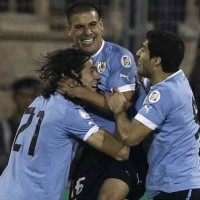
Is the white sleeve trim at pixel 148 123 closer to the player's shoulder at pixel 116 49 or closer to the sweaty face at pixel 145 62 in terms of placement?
the sweaty face at pixel 145 62

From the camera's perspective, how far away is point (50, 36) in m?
15.2

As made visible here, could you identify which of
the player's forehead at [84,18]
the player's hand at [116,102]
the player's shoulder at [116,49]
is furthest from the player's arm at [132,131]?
the player's forehead at [84,18]

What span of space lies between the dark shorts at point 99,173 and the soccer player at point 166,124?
413 millimetres

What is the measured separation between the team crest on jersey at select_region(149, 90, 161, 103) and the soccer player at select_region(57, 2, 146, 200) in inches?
18.5

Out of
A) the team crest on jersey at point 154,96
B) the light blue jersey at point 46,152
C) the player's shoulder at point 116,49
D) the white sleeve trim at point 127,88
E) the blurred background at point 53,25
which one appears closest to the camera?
the light blue jersey at point 46,152

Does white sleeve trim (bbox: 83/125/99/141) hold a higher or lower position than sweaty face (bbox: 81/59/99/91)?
lower

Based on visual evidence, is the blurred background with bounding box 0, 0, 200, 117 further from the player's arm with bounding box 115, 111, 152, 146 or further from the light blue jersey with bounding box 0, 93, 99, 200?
the light blue jersey with bounding box 0, 93, 99, 200

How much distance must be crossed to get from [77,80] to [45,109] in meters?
0.27

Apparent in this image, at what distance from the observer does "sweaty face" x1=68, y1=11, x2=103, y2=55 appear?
7.36m

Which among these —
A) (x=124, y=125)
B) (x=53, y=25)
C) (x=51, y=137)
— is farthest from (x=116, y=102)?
(x=53, y=25)

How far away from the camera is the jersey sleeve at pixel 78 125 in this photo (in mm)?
6473

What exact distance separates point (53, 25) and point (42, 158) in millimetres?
9261

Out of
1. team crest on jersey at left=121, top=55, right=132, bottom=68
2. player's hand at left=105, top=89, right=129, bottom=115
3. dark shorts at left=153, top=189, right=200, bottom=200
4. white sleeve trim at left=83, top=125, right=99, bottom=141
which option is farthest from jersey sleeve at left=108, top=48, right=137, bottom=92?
dark shorts at left=153, top=189, right=200, bottom=200

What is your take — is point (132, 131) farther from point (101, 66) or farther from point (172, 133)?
point (101, 66)
